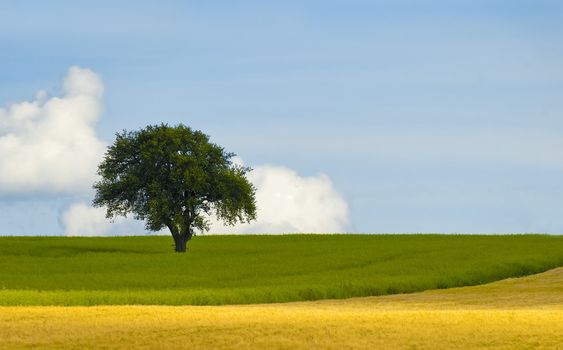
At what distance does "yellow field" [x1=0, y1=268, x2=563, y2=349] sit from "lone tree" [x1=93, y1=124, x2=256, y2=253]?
4492cm

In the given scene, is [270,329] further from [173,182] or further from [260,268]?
[173,182]

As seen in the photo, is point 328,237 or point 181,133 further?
point 328,237

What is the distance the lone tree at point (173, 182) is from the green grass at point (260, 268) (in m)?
4.66

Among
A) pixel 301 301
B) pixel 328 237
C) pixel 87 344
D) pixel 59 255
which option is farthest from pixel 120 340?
pixel 328 237

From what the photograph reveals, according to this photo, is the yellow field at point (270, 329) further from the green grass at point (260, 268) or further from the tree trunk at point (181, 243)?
the tree trunk at point (181, 243)

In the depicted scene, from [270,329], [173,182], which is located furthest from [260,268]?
[270,329]

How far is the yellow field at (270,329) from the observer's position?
1174 inches

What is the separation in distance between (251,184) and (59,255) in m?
20.4

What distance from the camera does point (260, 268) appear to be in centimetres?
6888

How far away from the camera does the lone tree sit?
287ft

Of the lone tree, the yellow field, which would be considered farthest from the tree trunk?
the yellow field

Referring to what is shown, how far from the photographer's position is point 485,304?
1821 inches

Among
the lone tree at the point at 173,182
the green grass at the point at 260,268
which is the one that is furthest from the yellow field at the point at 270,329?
the lone tree at the point at 173,182

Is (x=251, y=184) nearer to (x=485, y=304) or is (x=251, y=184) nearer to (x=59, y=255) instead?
(x=59, y=255)
